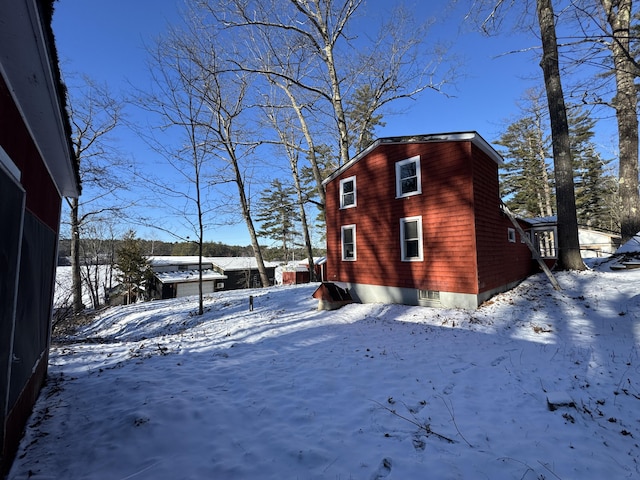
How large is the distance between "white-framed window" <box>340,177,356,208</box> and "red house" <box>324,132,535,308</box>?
0.05 meters

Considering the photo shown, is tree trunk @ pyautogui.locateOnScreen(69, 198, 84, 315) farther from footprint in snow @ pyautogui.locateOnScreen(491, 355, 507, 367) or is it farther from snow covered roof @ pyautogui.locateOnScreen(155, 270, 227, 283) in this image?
footprint in snow @ pyautogui.locateOnScreen(491, 355, 507, 367)

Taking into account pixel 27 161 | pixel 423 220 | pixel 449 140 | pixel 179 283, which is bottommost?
pixel 179 283

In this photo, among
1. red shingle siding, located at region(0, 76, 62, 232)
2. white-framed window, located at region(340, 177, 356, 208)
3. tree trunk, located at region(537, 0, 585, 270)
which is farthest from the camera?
white-framed window, located at region(340, 177, 356, 208)

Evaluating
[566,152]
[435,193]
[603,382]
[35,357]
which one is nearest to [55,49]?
[35,357]

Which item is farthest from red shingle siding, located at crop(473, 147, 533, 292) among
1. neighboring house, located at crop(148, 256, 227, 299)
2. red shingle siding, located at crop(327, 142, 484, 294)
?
neighboring house, located at crop(148, 256, 227, 299)

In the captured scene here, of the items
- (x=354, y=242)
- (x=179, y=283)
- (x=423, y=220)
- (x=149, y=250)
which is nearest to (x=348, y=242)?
(x=354, y=242)

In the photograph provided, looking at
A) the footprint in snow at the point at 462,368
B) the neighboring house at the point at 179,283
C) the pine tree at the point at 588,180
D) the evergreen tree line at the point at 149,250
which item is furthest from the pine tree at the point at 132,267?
the pine tree at the point at 588,180

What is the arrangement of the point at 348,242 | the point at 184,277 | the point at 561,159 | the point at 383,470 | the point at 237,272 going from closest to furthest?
1. the point at 383,470
2. the point at 561,159
3. the point at 348,242
4. the point at 184,277
5. the point at 237,272

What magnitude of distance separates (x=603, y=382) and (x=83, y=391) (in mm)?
7785

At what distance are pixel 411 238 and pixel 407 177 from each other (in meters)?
2.38

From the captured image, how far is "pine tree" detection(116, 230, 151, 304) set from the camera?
29.2 meters

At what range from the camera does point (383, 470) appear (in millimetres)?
2730

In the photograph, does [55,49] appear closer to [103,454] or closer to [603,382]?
[103,454]

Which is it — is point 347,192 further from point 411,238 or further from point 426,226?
point 426,226
